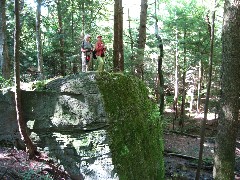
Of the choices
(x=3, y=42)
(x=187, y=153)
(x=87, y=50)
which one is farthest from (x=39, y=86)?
(x=187, y=153)

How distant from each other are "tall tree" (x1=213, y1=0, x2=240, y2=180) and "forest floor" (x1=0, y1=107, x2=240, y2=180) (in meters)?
3.26

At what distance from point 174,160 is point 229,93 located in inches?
256

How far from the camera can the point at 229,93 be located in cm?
754

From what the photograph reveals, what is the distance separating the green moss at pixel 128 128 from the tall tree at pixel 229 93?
2.04 m

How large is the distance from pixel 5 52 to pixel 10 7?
376 cm

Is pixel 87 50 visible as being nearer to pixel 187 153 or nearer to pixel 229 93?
pixel 229 93

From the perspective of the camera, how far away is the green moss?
7133mm

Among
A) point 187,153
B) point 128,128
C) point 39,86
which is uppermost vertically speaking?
point 39,86

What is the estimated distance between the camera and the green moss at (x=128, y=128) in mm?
7133

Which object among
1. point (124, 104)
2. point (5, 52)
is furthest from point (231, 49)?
point (5, 52)

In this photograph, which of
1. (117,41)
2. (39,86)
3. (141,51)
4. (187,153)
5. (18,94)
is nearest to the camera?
(18,94)

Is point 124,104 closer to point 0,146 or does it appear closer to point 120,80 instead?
point 120,80

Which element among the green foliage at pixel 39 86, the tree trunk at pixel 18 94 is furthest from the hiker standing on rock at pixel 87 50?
the tree trunk at pixel 18 94

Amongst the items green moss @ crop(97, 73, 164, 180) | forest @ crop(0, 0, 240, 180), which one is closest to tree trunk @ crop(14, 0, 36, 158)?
forest @ crop(0, 0, 240, 180)
